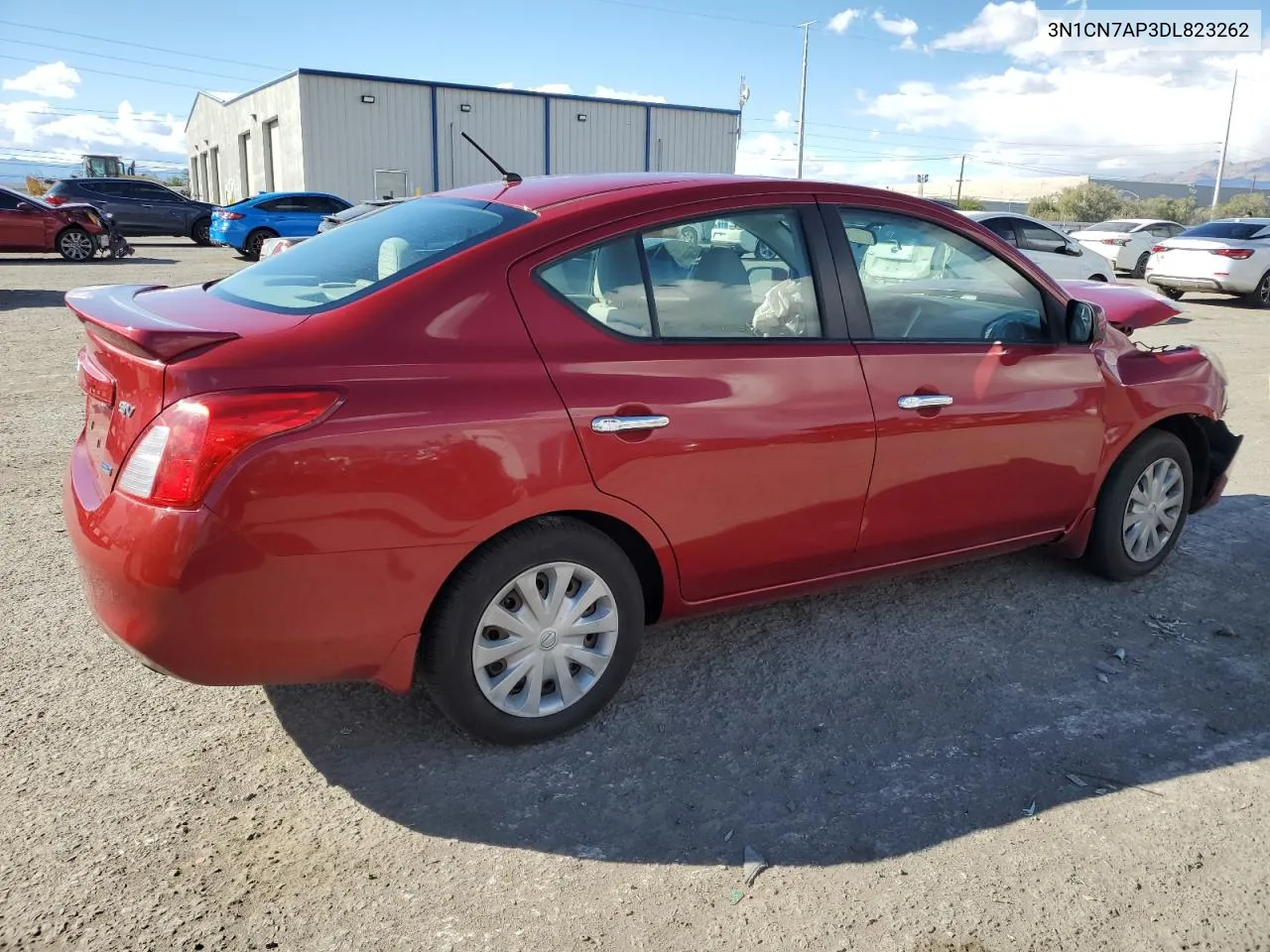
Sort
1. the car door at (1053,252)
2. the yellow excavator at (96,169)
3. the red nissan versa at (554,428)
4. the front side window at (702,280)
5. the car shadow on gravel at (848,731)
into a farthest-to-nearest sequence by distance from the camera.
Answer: the yellow excavator at (96,169), the car door at (1053,252), the front side window at (702,280), the car shadow on gravel at (848,731), the red nissan versa at (554,428)

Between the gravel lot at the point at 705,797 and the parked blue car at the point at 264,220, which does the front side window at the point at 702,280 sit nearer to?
the gravel lot at the point at 705,797

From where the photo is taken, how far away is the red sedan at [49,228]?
18.8 meters

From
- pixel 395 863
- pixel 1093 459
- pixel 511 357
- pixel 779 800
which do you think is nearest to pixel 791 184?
pixel 511 357

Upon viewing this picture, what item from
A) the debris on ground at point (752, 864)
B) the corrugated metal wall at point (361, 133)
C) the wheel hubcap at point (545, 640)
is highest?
the corrugated metal wall at point (361, 133)

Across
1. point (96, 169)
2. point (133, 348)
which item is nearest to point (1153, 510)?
point (133, 348)

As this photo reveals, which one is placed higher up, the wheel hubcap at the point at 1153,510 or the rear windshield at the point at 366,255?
the rear windshield at the point at 366,255

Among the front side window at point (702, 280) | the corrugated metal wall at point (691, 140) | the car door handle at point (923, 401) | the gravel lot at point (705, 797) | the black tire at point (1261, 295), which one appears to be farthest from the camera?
the corrugated metal wall at point (691, 140)

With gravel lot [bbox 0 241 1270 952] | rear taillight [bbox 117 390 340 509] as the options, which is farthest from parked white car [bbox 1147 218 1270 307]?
rear taillight [bbox 117 390 340 509]

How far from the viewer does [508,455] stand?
2.76 meters

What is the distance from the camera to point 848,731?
128 inches

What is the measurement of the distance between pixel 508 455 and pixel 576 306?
521 mm

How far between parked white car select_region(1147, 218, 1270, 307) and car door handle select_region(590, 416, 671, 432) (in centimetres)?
1613

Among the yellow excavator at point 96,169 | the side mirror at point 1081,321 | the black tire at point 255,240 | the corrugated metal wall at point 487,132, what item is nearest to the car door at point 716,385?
the side mirror at point 1081,321

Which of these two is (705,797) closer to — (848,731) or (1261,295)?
(848,731)
